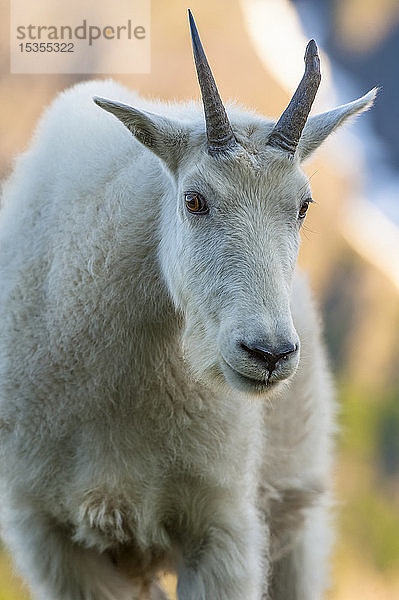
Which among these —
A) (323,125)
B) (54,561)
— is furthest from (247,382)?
(54,561)

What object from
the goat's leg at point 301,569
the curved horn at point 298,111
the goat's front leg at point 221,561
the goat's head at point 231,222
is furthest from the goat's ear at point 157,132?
the goat's leg at point 301,569

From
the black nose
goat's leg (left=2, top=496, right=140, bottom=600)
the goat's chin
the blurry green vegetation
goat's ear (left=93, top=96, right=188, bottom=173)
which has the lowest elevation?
the blurry green vegetation

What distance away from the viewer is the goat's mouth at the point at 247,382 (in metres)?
3.14

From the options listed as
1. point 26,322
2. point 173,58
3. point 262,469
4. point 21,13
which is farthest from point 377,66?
point 26,322

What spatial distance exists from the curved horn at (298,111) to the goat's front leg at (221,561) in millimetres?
1496

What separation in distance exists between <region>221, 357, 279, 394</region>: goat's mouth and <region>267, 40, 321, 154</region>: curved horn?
2.50ft

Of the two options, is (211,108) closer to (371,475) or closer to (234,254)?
(234,254)

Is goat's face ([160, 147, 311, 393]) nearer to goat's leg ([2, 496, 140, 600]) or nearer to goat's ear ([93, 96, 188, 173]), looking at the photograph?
goat's ear ([93, 96, 188, 173])

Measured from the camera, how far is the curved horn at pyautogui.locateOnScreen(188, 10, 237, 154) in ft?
10.8

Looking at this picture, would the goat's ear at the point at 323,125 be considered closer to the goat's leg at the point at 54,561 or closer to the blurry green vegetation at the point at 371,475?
the goat's leg at the point at 54,561

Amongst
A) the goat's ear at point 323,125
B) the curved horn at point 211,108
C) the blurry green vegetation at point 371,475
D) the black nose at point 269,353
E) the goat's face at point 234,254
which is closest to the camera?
the black nose at point 269,353

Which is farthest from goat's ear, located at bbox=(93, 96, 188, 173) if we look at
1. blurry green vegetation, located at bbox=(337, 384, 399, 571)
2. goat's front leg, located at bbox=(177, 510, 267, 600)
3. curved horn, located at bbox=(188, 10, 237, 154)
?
blurry green vegetation, located at bbox=(337, 384, 399, 571)

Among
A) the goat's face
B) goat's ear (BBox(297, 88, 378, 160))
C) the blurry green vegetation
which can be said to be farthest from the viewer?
the blurry green vegetation

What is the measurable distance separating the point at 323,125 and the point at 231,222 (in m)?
0.65
